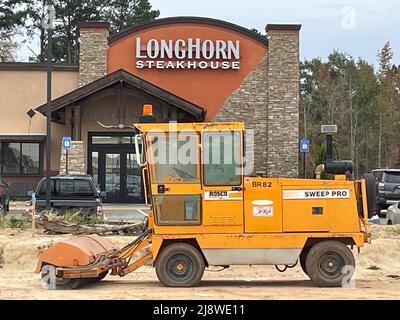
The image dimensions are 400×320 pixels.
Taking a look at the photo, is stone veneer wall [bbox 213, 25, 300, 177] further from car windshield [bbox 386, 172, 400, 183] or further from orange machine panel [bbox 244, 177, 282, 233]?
orange machine panel [bbox 244, 177, 282, 233]

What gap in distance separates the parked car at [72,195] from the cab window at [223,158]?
847 centimetres

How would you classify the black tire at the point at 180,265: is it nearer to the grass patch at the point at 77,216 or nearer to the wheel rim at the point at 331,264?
the wheel rim at the point at 331,264

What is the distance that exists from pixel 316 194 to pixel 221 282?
2608 mm

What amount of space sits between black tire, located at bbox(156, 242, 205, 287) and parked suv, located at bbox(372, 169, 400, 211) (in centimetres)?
1542

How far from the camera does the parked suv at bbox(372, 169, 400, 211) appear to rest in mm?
26562

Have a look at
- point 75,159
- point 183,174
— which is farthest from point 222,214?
point 75,159

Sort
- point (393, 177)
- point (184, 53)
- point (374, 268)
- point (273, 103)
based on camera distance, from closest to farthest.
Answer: point (374, 268), point (393, 177), point (184, 53), point (273, 103)

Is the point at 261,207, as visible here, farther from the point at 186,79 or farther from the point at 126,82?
the point at 186,79

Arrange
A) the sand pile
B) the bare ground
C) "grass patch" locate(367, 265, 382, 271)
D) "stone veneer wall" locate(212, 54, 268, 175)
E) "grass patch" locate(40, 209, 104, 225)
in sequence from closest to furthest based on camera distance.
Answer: the bare ground, "grass patch" locate(367, 265, 382, 271), the sand pile, "grass patch" locate(40, 209, 104, 225), "stone veneer wall" locate(212, 54, 268, 175)

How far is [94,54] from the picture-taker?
35531 millimetres

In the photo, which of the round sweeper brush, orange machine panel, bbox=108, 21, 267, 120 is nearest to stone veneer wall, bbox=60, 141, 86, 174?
orange machine panel, bbox=108, 21, 267, 120

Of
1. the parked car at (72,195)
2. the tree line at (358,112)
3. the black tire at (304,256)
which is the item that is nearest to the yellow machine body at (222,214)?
the black tire at (304,256)

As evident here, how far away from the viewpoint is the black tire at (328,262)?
12.4 m
